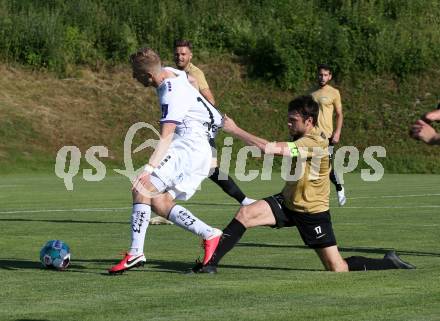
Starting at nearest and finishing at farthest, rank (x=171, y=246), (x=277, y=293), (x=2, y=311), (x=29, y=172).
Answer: (x=2, y=311) → (x=277, y=293) → (x=171, y=246) → (x=29, y=172)

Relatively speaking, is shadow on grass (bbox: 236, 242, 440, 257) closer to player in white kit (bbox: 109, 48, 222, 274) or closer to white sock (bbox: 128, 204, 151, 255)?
player in white kit (bbox: 109, 48, 222, 274)

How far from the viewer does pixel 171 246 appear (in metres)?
13.1

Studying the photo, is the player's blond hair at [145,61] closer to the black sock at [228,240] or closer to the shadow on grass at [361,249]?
the black sock at [228,240]

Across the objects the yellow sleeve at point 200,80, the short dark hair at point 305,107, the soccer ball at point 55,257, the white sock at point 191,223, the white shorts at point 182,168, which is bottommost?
the soccer ball at point 55,257

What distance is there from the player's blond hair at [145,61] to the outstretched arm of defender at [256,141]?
1205 mm

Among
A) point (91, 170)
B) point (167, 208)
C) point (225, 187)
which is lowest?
point (91, 170)

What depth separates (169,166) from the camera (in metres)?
10.6

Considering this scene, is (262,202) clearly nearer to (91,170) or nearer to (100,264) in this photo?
(100,264)

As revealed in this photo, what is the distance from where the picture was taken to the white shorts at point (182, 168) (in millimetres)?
10547

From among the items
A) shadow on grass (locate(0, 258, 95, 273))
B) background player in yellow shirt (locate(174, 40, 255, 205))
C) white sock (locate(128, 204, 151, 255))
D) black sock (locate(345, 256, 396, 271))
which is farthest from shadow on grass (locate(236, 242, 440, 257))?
white sock (locate(128, 204, 151, 255))

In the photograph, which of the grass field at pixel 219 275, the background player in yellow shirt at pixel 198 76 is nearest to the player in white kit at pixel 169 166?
the grass field at pixel 219 275

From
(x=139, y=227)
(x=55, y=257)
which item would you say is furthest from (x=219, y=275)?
(x=55, y=257)

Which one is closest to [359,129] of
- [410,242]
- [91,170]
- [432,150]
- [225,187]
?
[432,150]

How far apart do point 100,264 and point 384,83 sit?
126 feet
